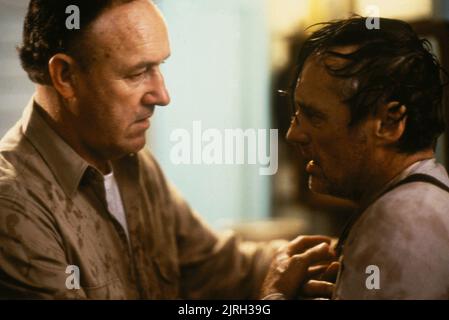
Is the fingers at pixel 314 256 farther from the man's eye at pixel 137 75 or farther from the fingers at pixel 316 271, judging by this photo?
the man's eye at pixel 137 75

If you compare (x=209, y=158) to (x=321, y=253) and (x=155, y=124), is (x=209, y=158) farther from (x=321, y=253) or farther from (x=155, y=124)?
(x=155, y=124)

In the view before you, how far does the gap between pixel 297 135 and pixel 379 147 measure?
0.17 metres

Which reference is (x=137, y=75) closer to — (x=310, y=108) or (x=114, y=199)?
(x=114, y=199)

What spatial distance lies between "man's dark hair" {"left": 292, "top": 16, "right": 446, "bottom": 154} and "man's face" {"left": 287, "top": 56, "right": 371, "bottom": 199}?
0.9 inches

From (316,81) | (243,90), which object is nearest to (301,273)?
(316,81)

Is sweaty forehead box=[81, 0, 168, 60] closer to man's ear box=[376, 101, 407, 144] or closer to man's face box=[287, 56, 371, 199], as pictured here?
man's face box=[287, 56, 371, 199]

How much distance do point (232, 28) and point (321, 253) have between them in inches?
63.9

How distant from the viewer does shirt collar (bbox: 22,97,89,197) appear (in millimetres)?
1405

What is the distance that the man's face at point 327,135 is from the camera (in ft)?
3.95

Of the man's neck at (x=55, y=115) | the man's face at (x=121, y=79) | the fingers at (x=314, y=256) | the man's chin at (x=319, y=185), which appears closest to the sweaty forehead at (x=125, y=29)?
the man's face at (x=121, y=79)

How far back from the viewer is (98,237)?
1440mm
